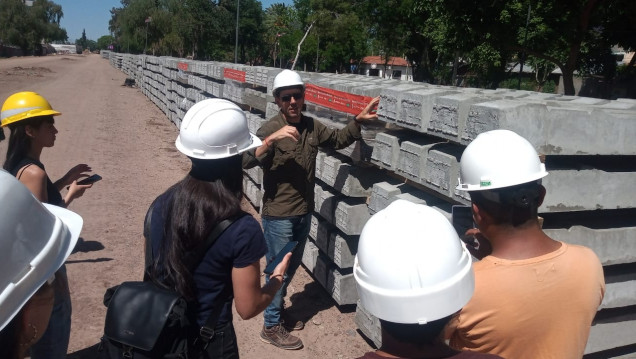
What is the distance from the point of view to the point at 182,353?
2191 mm

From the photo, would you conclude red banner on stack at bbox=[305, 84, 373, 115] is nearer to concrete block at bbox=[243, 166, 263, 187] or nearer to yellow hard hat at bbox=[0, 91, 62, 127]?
concrete block at bbox=[243, 166, 263, 187]

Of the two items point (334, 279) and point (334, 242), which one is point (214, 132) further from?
point (334, 279)

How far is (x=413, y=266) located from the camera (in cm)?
142

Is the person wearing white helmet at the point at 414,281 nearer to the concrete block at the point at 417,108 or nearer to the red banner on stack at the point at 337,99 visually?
the concrete block at the point at 417,108

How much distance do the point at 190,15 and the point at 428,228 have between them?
50006 millimetres

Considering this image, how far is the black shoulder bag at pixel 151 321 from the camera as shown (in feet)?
6.84

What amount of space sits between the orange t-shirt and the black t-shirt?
87 cm

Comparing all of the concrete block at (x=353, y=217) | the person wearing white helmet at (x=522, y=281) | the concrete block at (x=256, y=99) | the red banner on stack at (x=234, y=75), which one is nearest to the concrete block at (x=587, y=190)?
the person wearing white helmet at (x=522, y=281)

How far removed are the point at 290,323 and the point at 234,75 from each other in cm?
528

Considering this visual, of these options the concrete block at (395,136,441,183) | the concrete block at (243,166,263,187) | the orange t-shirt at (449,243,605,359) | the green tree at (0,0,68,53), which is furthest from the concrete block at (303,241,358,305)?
the green tree at (0,0,68,53)

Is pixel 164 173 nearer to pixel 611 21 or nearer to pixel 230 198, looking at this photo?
pixel 230 198

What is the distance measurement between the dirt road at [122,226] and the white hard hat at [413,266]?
120 inches

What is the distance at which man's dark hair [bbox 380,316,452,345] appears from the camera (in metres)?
1.44

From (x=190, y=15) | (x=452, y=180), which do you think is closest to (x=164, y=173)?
(x=452, y=180)
